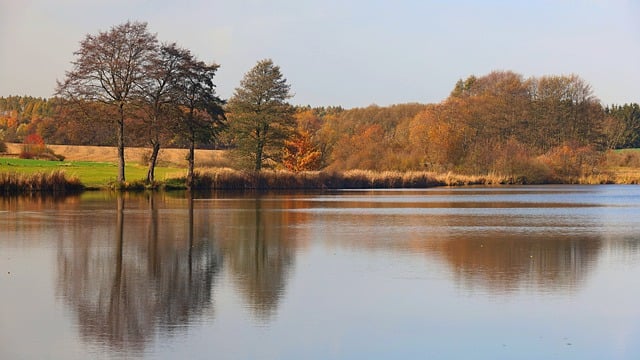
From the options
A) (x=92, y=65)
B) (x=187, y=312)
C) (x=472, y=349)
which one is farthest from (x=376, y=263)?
(x=92, y=65)

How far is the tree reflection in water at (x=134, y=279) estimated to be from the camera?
9.41 metres

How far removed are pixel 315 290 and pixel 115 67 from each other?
99.4 ft

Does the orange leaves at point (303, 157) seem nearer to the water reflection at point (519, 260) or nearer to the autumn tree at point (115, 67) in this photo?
the autumn tree at point (115, 67)

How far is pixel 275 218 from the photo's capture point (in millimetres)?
24797

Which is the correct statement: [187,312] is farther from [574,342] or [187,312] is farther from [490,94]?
[490,94]

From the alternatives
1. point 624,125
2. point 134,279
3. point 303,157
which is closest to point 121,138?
point 303,157

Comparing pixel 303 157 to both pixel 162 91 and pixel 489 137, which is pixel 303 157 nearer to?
pixel 489 137

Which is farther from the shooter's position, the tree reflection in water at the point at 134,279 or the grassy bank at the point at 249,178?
the grassy bank at the point at 249,178

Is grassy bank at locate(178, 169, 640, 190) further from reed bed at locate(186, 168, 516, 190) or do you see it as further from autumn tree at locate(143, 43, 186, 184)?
autumn tree at locate(143, 43, 186, 184)

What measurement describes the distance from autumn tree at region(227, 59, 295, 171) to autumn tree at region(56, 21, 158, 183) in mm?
12233

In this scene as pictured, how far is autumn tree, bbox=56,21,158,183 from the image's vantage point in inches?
1551

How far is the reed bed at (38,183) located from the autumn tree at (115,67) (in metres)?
3.85

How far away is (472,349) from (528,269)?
5.64m

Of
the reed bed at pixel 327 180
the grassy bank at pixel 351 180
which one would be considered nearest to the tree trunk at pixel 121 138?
the grassy bank at pixel 351 180
